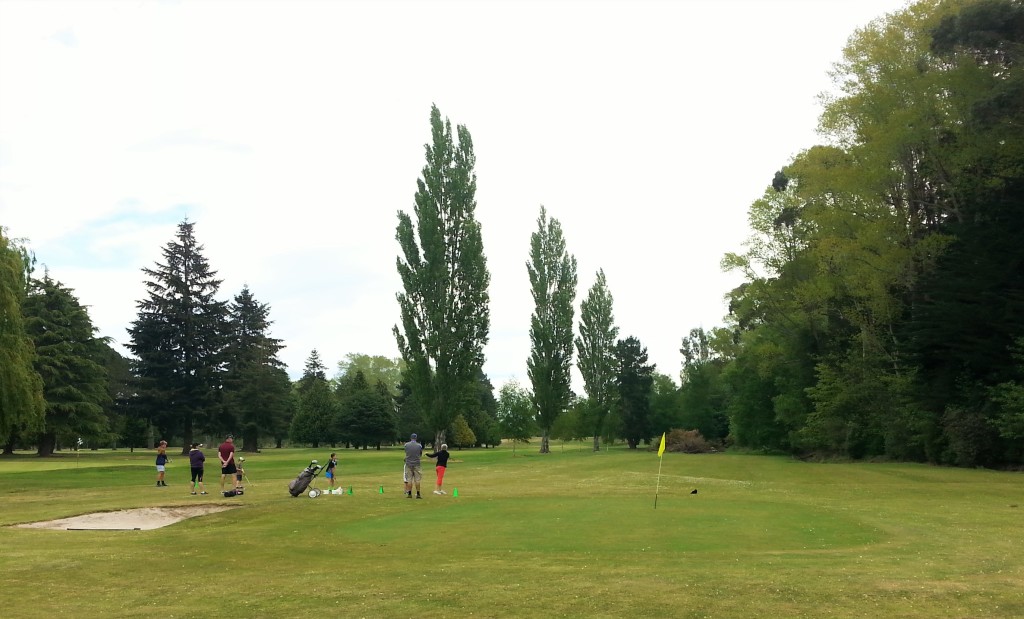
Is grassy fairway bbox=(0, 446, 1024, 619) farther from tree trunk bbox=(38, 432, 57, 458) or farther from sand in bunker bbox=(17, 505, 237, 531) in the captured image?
tree trunk bbox=(38, 432, 57, 458)

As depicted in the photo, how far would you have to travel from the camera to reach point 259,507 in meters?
22.8

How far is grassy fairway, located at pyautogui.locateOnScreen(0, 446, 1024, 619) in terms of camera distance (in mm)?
9750

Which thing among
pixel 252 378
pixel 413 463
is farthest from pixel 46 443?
pixel 413 463

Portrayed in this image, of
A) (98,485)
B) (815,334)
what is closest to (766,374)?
(815,334)

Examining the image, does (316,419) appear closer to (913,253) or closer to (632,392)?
(632,392)

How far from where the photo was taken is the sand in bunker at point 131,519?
63.6 ft

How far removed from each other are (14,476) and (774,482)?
124 ft

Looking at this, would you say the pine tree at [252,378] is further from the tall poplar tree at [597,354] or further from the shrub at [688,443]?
the shrub at [688,443]

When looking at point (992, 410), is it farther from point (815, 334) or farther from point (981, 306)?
point (815, 334)

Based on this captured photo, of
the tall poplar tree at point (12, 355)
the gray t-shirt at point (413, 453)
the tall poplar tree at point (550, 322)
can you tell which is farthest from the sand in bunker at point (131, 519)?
the tall poplar tree at point (550, 322)

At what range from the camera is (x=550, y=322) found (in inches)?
3029

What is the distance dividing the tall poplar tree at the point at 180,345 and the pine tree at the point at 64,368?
4652 millimetres

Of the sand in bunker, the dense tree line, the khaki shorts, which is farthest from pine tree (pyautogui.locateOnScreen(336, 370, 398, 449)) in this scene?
the sand in bunker

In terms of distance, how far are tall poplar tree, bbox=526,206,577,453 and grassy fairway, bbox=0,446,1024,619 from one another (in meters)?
48.5
